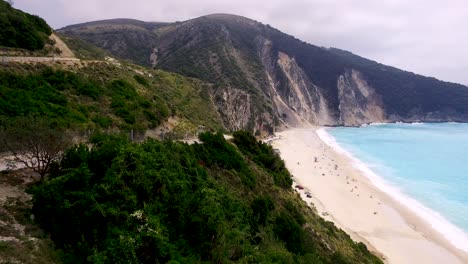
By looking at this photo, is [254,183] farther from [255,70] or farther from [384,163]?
[255,70]

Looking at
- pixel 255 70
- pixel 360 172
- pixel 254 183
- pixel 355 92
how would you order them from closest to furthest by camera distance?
1. pixel 254 183
2. pixel 360 172
3. pixel 255 70
4. pixel 355 92

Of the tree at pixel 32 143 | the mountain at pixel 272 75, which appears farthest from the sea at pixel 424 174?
the tree at pixel 32 143

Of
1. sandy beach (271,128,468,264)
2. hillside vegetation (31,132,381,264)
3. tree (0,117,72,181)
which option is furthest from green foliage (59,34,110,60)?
sandy beach (271,128,468,264)

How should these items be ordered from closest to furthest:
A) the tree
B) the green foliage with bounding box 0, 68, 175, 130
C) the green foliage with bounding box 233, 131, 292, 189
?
the tree < the green foliage with bounding box 0, 68, 175, 130 < the green foliage with bounding box 233, 131, 292, 189

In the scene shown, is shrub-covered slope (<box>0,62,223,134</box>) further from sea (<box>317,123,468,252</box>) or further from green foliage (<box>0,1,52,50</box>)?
sea (<box>317,123,468,252</box>)

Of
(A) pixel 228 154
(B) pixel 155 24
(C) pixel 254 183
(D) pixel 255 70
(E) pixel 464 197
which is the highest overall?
(B) pixel 155 24

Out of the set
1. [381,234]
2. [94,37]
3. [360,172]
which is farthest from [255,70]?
[381,234]

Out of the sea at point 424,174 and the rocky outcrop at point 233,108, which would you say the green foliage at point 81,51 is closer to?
the rocky outcrop at point 233,108
